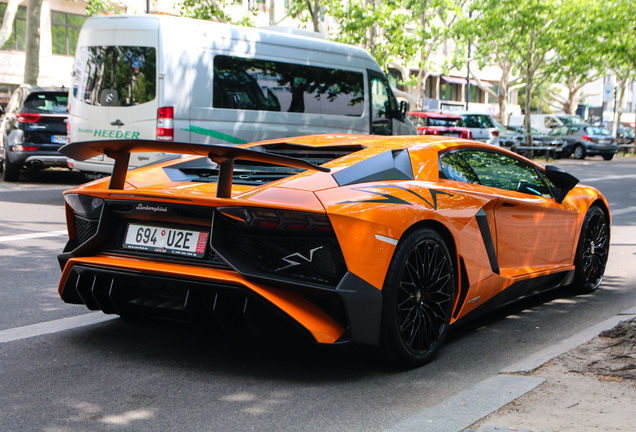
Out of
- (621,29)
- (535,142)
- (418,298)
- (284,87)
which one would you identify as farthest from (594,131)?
(418,298)

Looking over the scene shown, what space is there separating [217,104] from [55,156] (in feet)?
14.0

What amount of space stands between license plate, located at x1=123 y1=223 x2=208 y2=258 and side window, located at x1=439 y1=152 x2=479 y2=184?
155cm

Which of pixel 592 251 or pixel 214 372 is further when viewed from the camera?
pixel 592 251

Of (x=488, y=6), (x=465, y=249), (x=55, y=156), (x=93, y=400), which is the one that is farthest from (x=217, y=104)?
(x=488, y=6)

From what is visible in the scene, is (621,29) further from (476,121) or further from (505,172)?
(505,172)

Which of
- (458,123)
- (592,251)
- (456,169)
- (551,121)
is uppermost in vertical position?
(551,121)

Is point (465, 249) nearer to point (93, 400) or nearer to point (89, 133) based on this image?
point (93, 400)

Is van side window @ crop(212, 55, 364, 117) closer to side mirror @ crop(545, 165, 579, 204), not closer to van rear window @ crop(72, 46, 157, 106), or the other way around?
van rear window @ crop(72, 46, 157, 106)

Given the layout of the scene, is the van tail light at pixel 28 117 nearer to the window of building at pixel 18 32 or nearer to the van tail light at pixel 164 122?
the van tail light at pixel 164 122

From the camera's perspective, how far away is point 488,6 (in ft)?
121

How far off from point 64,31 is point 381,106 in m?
26.4

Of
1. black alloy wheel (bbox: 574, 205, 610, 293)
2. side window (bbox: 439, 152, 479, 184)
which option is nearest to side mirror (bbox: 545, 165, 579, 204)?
black alloy wheel (bbox: 574, 205, 610, 293)

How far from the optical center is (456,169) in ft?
16.6

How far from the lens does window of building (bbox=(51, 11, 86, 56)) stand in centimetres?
3675
